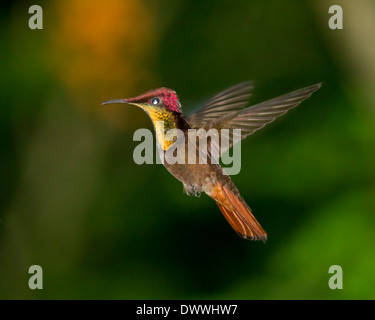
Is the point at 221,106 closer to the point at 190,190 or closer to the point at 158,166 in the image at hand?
the point at 190,190

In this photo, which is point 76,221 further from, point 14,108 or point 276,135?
point 276,135

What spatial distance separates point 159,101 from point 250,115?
25 cm

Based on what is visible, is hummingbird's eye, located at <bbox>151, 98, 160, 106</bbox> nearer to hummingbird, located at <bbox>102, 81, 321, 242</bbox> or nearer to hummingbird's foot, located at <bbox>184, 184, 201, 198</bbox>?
hummingbird, located at <bbox>102, 81, 321, 242</bbox>

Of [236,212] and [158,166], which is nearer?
[236,212]

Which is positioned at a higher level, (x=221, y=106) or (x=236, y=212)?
(x=221, y=106)

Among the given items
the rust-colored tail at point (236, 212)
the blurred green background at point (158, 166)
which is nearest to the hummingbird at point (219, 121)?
the rust-colored tail at point (236, 212)

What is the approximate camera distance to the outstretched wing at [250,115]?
1026 mm

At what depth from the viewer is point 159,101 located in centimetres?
111

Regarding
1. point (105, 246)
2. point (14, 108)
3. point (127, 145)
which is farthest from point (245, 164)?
point (14, 108)

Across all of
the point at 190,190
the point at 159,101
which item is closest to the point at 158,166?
the point at 190,190

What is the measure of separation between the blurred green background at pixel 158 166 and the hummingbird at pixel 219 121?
1351mm

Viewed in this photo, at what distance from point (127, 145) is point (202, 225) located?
0.66m

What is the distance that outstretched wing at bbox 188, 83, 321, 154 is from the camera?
103 centimetres

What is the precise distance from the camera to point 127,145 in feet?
10.4
